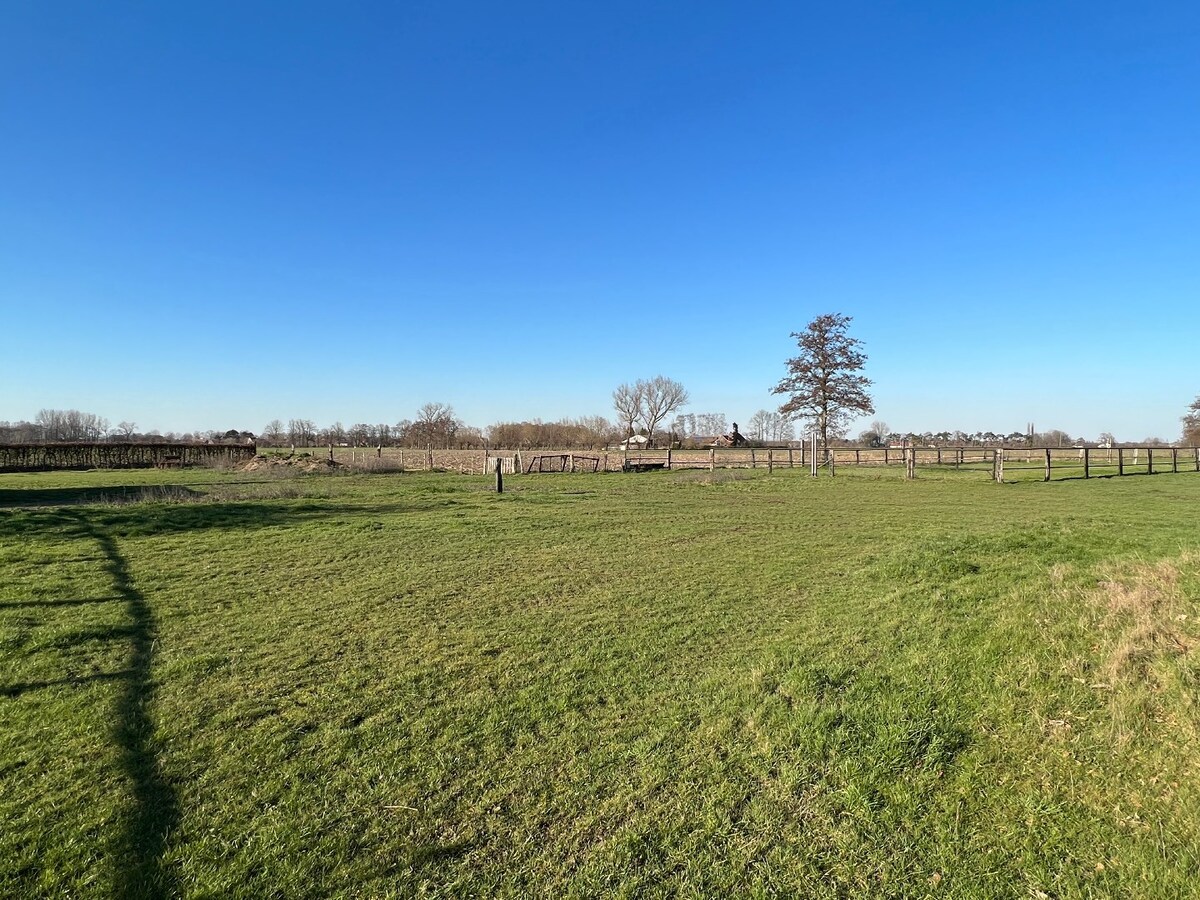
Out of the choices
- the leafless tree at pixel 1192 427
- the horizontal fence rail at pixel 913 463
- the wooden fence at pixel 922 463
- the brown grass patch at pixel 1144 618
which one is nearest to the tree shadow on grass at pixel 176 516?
the wooden fence at pixel 922 463

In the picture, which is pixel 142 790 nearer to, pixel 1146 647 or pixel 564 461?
pixel 1146 647

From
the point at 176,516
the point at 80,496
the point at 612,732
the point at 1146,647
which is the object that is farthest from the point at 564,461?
the point at 1146,647

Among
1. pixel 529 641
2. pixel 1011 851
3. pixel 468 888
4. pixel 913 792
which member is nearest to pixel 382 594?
pixel 529 641

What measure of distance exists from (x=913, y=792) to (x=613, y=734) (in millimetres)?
1661

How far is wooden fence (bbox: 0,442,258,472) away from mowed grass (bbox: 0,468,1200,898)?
4184cm

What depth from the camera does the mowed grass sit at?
8.43 ft

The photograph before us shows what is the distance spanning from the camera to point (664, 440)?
88250 mm

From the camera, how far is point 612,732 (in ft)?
12.2

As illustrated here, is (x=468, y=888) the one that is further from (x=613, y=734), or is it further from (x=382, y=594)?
Answer: (x=382, y=594)

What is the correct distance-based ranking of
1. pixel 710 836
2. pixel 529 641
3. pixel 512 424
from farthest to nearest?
pixel 512 424, pixel 529 641, pixel 710 836

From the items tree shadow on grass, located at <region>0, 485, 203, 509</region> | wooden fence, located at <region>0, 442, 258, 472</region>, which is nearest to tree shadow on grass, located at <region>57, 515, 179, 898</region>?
tree shadow on grass, located at <region>0, 485, 203, 509</region>

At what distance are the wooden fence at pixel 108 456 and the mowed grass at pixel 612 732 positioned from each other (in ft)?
137

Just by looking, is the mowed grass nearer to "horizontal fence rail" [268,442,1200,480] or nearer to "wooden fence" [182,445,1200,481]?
"wooden fence" [182,445,1200,481]

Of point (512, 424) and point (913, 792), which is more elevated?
point (512, 424)
